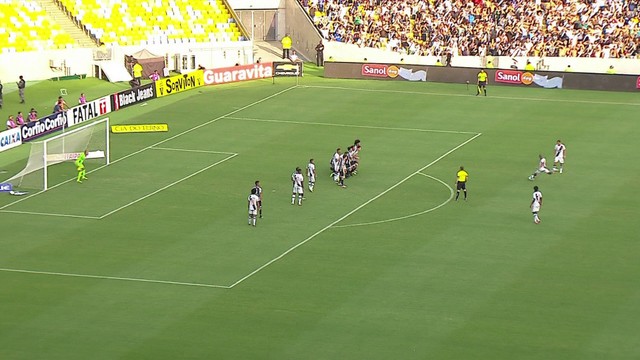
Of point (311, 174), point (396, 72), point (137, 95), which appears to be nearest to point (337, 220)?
point (311, 174)

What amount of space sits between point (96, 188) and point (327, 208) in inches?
412

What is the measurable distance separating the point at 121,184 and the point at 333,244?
43.4ft

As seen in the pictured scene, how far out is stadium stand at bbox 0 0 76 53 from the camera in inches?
3145

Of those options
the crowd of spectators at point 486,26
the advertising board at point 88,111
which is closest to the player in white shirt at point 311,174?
the advertising board at point 88,111

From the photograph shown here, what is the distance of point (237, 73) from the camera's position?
8275 centimetres

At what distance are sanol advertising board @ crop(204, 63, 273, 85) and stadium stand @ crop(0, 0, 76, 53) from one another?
31.0 ft

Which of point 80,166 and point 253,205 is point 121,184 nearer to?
point 80,166

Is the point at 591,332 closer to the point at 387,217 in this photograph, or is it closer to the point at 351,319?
the point at 351,319

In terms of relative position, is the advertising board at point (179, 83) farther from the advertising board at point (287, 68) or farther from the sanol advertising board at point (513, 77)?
the sanol advertising board at point (513, 77)

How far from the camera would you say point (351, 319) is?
123 ft

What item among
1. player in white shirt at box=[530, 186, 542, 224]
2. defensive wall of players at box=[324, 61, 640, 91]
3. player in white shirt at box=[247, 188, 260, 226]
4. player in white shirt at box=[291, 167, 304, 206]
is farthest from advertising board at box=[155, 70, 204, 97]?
player in white shirt at box=[530, 186, 542, 224]

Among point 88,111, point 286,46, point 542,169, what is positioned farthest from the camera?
point 286,46

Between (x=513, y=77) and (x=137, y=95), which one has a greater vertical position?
(x=513, y=77)

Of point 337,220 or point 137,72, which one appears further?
point 137,72
